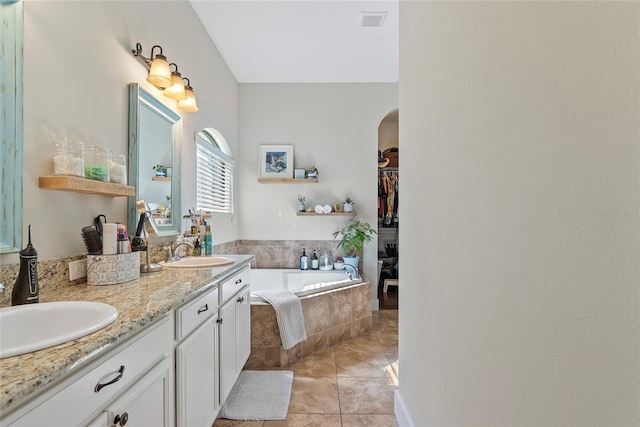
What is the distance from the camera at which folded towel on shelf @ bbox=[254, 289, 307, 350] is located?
2420 millimetres

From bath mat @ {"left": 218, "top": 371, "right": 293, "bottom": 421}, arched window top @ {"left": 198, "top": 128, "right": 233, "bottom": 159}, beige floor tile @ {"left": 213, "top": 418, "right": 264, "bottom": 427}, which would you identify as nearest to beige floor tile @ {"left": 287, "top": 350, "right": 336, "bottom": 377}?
bath mat @ {"left": 218, "top": 371, "right": 293, "bottom": 421}

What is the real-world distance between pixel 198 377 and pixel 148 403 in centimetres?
41

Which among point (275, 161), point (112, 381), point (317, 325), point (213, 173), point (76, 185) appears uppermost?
point (275, 161)

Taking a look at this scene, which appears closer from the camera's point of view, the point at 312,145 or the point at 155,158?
the point at 155,158

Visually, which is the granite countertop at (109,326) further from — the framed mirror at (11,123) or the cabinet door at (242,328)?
the cabinet door at (242,328)

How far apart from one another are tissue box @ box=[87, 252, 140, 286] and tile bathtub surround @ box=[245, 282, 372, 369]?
1.25 m

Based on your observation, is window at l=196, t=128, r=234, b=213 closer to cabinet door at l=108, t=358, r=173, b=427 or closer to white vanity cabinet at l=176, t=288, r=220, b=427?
white vanity cabinet at l=176, t=288, r=220, b=427

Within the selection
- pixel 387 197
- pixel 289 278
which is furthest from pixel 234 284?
pixel 387 197

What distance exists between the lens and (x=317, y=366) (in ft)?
8.09

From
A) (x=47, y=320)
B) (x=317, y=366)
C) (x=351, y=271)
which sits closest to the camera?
(x=47, y=320)

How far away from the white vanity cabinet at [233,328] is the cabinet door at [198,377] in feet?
0.31

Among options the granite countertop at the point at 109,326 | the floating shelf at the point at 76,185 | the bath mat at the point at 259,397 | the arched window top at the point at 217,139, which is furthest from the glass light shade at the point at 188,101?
the bath mat at the point at 259,397

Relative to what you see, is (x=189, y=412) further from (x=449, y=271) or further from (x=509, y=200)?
(x=509, y=200)

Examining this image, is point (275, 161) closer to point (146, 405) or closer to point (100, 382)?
point (146, 405)
